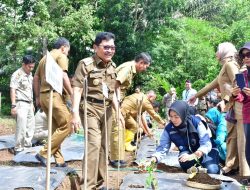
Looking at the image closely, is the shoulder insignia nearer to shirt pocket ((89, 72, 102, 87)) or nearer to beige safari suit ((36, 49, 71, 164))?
shirt pocket ((89, 72, 102, 87))

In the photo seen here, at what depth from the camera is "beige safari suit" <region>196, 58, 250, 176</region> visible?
488 cm

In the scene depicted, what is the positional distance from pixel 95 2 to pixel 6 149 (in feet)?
34.7

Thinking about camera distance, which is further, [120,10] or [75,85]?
[120,10]

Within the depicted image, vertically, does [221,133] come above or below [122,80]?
below

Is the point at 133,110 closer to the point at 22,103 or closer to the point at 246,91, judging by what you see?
the point at 22,103

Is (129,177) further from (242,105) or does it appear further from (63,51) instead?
(63,51)

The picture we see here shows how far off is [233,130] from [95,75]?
6.51ft

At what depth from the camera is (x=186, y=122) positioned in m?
4.66

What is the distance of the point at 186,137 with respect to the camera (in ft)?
15.5

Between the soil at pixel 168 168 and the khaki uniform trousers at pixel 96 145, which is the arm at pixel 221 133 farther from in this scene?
the khaki uniform trousers at pixel 96 145

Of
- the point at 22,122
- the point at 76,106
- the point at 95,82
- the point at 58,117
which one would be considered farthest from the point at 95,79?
the point at 22,122

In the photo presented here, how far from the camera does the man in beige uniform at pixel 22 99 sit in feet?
22.3

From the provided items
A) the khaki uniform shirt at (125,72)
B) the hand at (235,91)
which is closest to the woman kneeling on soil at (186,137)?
the hand at (235,91)

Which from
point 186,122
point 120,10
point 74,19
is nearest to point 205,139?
point 186,122
